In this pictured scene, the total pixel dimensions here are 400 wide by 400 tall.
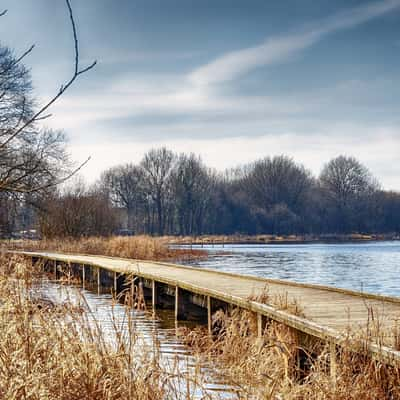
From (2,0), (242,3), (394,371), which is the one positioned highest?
(242,3)

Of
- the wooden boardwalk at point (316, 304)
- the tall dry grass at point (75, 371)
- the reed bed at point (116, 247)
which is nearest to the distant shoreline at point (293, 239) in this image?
→ the reed bed at point (116, 247)

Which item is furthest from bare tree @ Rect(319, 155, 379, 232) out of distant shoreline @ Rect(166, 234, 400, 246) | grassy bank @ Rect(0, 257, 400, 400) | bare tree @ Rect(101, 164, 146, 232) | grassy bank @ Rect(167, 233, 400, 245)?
grassy bank @ Rect(0, 257, 400, 400)

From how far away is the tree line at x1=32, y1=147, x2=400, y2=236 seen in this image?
56.3 m

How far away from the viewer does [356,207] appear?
5869 centimetres

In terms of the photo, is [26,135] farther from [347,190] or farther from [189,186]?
[347,190]

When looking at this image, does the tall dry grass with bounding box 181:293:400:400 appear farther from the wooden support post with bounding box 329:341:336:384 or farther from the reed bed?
the reed bed

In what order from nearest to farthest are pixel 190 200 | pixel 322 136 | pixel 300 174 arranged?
pixel 322 136
pixel 190 200
pixel 300 174

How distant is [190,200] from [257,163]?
9.65 m

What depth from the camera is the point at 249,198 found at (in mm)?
61000

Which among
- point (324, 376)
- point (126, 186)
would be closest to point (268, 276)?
point (324, 376)

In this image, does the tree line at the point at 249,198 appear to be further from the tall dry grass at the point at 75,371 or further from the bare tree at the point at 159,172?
the tall dry grass at the point at 75,371

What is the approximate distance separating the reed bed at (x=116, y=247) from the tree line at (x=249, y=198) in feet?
81.6

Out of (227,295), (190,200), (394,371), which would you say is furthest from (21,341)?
(190,200)

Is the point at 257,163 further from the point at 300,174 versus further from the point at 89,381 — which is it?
the point at 89,381
